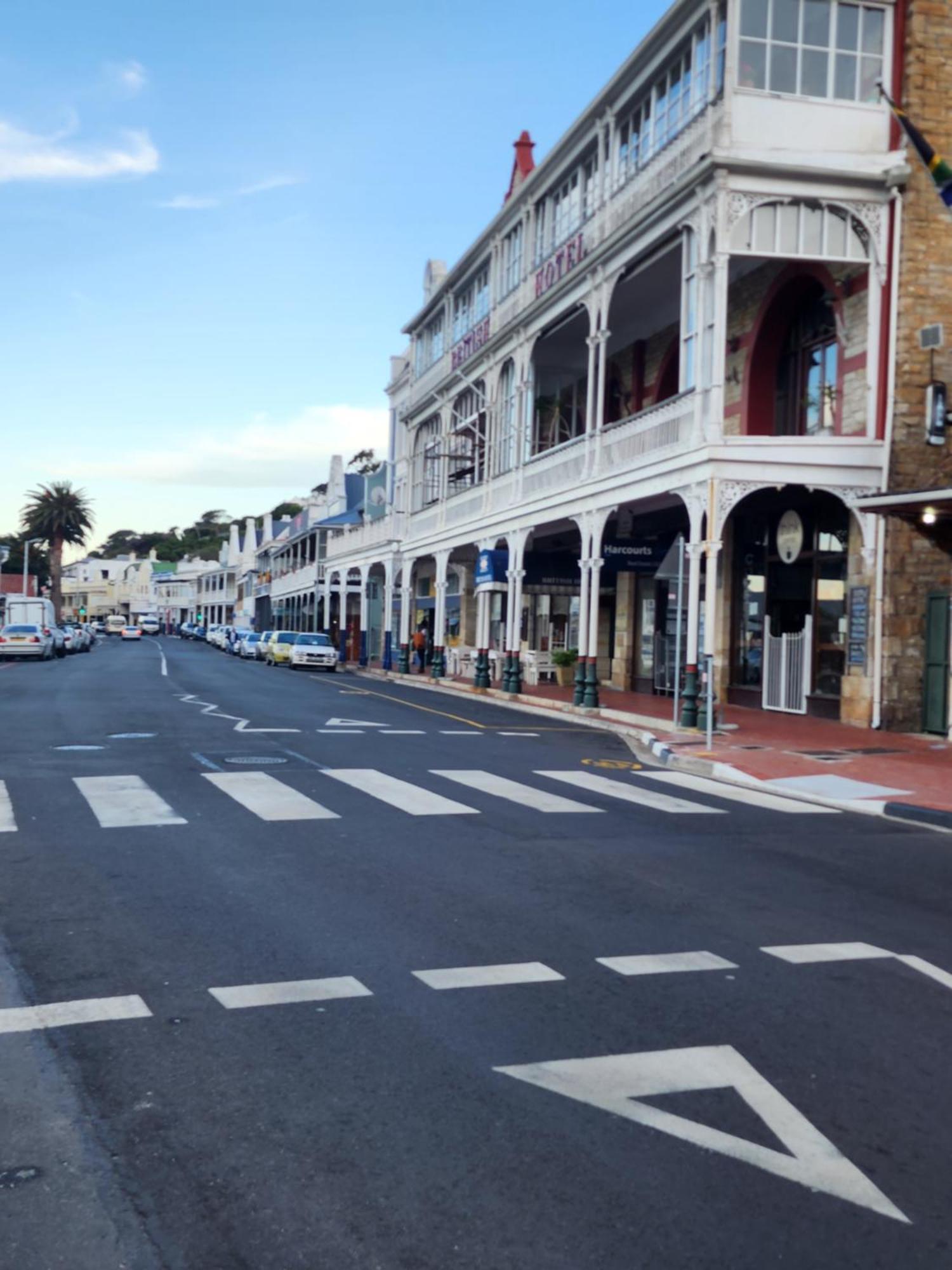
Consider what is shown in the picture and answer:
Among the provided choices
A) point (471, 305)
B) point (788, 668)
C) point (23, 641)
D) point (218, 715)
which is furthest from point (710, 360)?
point (23, 641)

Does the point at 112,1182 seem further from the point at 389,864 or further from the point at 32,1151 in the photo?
the point at 389,864

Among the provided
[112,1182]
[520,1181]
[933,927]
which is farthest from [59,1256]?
[933,927]

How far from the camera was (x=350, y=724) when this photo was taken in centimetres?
1906

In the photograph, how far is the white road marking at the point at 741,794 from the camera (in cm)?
1191

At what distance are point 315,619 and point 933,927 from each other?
185 feet

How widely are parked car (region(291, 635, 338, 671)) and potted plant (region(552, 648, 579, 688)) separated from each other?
13.5 m

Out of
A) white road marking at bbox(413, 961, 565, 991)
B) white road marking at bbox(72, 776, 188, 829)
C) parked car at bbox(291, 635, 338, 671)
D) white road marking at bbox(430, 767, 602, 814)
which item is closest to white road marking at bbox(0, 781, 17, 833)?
white road marking at bbox(72, 776, 188, 829)

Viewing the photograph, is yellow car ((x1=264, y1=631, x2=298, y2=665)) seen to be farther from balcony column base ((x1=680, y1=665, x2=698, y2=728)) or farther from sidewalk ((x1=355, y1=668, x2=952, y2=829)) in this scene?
→ balcony column base ((x1=680, y1=665, x2=698, y2=728))

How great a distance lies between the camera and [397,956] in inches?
233

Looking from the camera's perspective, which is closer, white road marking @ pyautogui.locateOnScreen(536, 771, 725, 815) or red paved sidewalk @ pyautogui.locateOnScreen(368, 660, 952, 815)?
white road marking @ pyautogui.locateOnScreen(536, 771, 725, 815)

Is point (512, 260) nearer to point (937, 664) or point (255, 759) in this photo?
point (937, 664)

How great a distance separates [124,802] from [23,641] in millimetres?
36585

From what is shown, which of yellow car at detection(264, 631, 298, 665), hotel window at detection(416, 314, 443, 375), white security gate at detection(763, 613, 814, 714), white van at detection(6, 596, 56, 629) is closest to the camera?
white security gate at detection(763, 613, 814, 714)

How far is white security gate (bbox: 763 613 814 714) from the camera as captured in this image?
21344 mm
